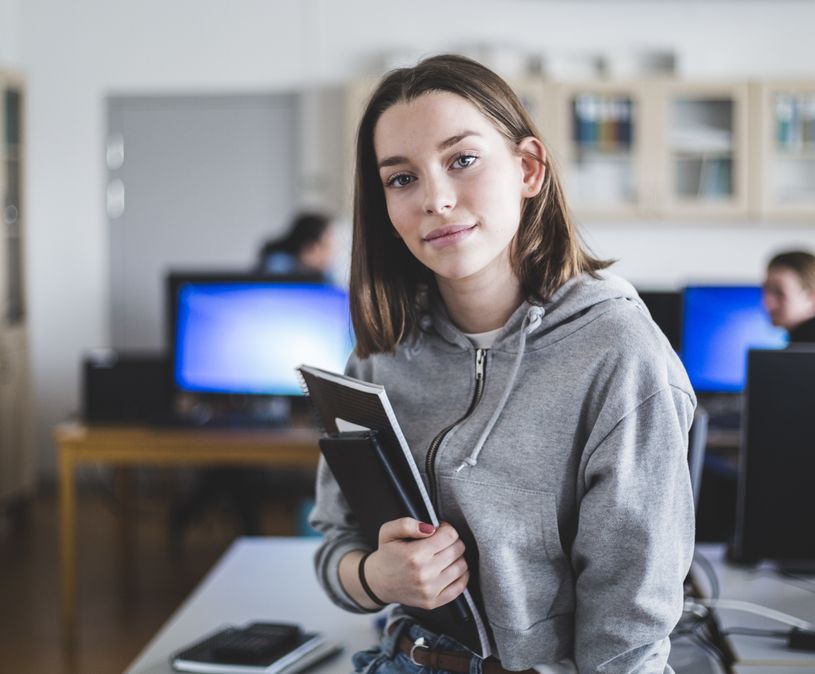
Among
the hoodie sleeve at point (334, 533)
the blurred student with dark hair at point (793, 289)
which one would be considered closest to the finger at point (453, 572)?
the hoodie sleeve at point (334, 533)

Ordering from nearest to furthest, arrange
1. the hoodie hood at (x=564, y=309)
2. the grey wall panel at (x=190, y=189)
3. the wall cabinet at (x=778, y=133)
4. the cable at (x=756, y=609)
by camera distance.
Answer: the hoodie hood at (x=564, y=309) < the cable at (x=756, y=609) < the wall cabinet at (x=778, y=133) < the grey wall panel at (x=190, y=189)

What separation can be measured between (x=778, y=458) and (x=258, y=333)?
5.71 feet

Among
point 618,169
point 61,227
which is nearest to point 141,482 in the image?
point 61,227

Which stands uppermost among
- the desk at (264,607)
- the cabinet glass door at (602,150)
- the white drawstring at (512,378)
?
the cabinet glass door at (602,150)

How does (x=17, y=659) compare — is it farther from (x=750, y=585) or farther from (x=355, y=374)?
(x=750, y=585)

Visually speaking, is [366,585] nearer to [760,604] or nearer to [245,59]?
[760,604]

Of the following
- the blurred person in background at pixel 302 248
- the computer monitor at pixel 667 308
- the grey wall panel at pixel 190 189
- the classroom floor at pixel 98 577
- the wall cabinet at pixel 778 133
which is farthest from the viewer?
the grey wall panel at pixel 190 189

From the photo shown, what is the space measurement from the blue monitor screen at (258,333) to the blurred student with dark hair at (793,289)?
149 cm

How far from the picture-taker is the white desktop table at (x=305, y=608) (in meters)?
1.19

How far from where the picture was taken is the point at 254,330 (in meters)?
2.60

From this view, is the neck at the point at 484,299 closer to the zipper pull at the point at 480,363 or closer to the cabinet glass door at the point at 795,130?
the zipper pull at the point at 480,363

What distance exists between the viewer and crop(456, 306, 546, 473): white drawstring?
990 mm

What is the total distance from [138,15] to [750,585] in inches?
177

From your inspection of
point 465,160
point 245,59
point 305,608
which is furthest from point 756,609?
A: point 245,59
